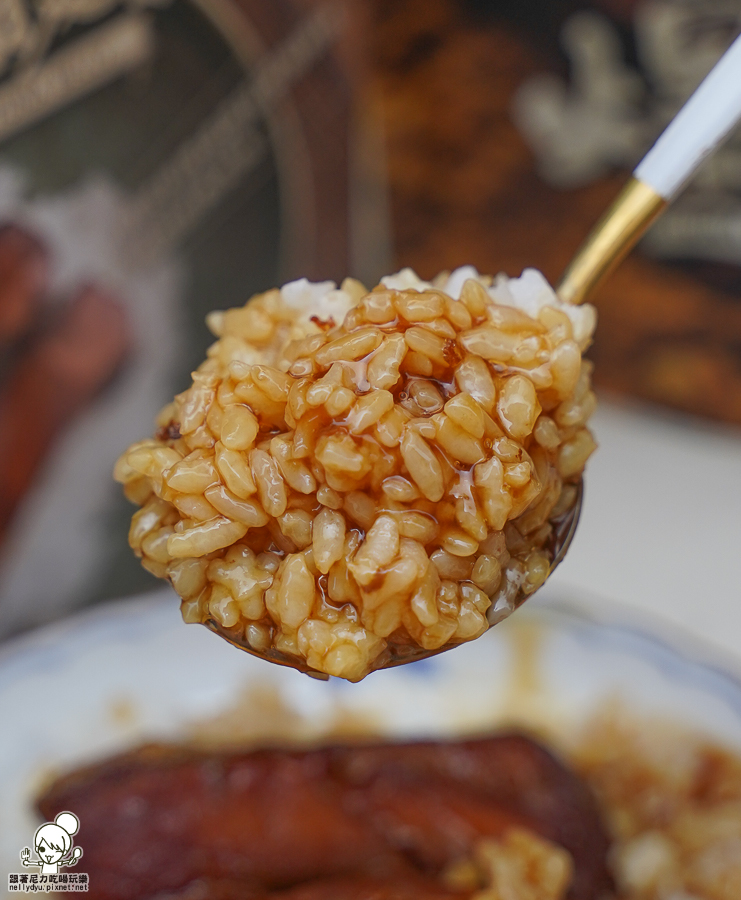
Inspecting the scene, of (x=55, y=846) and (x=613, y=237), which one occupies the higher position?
(x=613, y=237)

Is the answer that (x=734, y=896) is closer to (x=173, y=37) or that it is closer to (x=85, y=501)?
(x=85, y=501)

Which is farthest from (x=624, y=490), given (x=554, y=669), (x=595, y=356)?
(x=554, y=669)

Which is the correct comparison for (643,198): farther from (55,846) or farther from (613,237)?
(55,846)

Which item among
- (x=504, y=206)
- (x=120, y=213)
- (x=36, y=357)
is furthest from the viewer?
(x=504, y=206)

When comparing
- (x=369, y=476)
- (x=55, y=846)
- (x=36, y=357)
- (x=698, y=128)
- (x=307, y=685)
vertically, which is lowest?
(x=55, y=846)

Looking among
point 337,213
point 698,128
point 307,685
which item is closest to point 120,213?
point 337,213

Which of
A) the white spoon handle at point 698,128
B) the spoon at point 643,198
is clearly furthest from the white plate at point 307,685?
the white spoon handle at point 698,128

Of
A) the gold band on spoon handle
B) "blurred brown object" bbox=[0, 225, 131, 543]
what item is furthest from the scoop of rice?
"blurred brown object" bbox=[0, 225, 131, 543]
